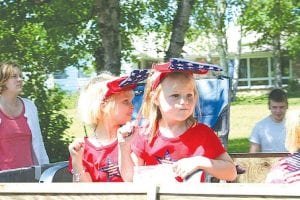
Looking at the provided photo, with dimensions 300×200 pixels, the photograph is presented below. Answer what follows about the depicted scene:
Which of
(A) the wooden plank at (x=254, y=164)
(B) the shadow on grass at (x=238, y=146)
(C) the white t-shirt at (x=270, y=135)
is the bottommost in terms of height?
(B) the shadow on grass at (x=238, y=146)

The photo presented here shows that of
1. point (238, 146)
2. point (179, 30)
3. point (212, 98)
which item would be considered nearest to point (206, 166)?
point (212, 98)

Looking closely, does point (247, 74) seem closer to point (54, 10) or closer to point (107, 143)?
point (54, 10)

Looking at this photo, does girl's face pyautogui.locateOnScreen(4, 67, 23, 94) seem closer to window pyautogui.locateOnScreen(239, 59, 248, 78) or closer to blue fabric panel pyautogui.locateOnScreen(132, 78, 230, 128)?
blue fabric panel pyautogui.locateOnScreen(132, 78, 230, 128)

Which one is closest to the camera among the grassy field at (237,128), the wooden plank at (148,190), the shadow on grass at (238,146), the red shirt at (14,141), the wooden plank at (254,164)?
the wooden plank at (148,190)

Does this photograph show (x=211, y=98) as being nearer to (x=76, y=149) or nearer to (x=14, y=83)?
(x=14, y=83)

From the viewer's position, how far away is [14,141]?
510cm

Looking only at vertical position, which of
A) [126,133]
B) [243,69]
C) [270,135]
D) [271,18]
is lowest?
[270,135]

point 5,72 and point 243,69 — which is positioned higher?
point 243,69

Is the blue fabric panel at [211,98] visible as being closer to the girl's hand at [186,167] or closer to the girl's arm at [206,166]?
the girl's arm at [206,166]

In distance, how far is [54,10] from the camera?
10156mm

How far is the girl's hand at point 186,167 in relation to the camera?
3.06 metres

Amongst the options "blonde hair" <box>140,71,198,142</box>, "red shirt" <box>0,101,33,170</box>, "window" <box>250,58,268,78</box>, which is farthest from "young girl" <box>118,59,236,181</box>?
"window" <box>250,58,268,78</box>

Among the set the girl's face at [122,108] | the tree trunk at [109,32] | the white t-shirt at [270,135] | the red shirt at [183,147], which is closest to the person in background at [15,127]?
the girl's face at [122,108]

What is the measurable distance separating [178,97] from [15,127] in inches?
85.1
